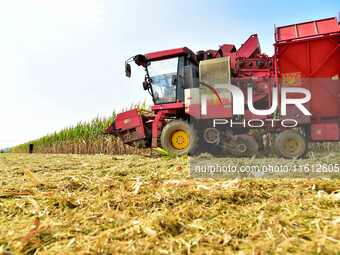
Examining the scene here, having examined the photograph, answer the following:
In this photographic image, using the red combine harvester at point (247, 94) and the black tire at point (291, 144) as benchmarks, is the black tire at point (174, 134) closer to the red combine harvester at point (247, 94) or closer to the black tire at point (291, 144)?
the red combine harvester at point (247, 94)

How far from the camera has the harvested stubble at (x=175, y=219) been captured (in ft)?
4.89

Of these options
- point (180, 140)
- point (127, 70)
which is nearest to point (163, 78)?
point (127, 70)

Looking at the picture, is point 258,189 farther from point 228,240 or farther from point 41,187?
point 41,187

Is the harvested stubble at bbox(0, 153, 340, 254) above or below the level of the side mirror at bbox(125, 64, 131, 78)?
below

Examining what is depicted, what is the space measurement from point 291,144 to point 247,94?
1.82 meters

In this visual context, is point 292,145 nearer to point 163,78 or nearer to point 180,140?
point 180,140

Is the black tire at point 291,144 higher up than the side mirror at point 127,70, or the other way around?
the side mirror at point 127,70

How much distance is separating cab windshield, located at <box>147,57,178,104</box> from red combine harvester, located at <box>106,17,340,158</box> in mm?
31

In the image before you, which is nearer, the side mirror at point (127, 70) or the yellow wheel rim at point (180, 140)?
the yellow wheel rim at point (180, 140)

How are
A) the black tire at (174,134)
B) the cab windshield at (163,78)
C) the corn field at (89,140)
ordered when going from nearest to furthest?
the black tire at (174,134) → the cab windshield at (163,78) → the corn field at (89,140)

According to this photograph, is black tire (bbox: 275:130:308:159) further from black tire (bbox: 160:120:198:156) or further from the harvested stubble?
the harvested stubble

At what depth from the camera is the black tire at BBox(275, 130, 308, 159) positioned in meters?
6.09

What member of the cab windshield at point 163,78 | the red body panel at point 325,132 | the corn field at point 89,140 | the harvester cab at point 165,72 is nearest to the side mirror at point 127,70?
the harvester cab at point 165,72

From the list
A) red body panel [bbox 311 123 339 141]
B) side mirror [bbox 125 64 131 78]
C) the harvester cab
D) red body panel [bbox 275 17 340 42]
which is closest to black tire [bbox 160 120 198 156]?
the harvester cab
